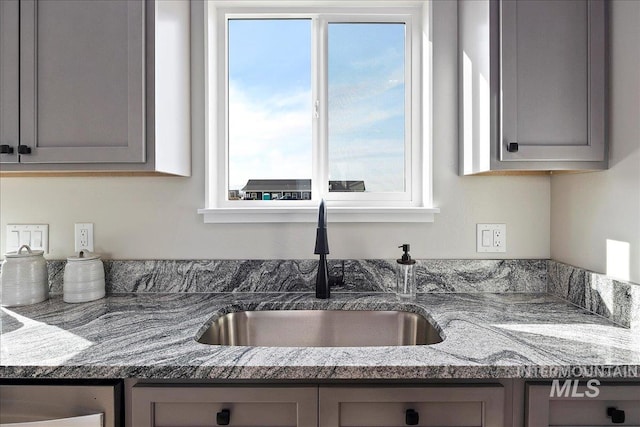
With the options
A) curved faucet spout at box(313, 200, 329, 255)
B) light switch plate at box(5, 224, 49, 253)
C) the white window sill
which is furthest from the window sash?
light switch plate at box(5, 224, 49, 253)

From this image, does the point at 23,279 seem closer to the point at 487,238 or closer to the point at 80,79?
the point at 80,79

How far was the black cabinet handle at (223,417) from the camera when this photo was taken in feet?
3.00

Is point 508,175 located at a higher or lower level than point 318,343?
higher

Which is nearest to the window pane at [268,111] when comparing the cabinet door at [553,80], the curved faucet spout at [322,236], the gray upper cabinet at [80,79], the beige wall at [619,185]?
the curved faucet spout at [322,236]

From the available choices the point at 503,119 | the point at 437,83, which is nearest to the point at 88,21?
the point at 437,83

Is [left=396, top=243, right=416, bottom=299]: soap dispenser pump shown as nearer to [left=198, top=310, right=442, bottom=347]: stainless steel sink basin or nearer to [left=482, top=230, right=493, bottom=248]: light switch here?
[left=198, top=310, right=442, bottom=347]: stainless steel sink basin

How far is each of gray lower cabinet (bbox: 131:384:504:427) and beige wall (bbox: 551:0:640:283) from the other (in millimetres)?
691

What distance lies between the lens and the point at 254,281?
1576 mm

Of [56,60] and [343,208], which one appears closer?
[56,60]

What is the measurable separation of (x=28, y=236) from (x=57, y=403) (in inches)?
38.4

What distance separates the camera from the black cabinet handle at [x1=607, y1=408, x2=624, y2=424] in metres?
0.92

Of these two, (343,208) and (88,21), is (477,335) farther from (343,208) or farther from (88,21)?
(88,21)

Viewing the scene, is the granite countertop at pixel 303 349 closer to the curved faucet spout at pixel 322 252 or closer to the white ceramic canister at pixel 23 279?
the white ceramic canister at pixel 23 279

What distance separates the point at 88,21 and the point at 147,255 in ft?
2.94
